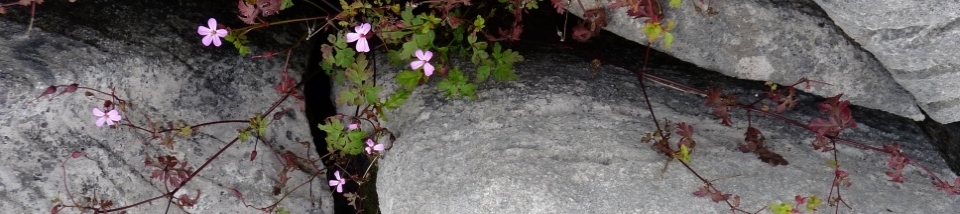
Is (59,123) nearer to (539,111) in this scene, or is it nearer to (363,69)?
(363,69)

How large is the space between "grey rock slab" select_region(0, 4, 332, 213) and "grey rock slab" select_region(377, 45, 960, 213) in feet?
1.48

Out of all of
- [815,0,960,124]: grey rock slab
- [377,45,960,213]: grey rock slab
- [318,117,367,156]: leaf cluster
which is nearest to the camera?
[815,0,960,124]: grey rock slab

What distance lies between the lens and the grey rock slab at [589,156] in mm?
2189

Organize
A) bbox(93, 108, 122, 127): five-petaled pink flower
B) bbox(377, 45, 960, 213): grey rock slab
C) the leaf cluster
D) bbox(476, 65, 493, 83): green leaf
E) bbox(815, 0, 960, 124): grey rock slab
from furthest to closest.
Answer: the leaf cluster
bbox(476, 65, 493, 83): green leaf
bbox(93, 108, 122, 127): five-petaled pink flower
bbox(377, 45, 960, 213): grey rock slab
bbox(815, 0, 960, 124): grey rock slab

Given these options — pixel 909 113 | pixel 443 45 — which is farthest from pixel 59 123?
pixel 909 113

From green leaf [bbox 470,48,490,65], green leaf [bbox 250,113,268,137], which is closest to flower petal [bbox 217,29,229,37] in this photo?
green leaf [bbox 250,113,268,137]

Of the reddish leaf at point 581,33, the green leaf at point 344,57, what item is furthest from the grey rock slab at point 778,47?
the green leaf at point 344,57

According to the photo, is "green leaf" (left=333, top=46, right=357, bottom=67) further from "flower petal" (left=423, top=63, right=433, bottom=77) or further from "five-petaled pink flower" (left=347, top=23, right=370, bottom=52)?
"flower petal" (left=423, top=63, right=433, bottom=77)

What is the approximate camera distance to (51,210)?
236 centimetres

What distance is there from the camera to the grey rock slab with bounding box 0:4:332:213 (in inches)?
93.2

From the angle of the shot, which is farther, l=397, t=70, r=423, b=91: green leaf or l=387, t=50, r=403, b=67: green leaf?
l=387, t=50, r=403, b=67: green leaf

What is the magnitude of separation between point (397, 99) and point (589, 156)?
0.61 meters

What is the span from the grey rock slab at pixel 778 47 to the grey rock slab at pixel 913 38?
0.13m

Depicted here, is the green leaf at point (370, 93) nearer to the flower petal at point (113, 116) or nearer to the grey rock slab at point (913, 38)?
the flower petal at point (113, 116)
